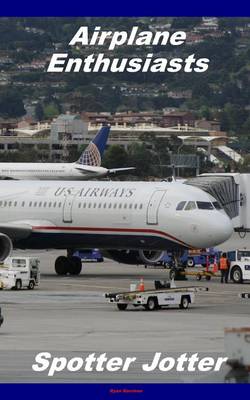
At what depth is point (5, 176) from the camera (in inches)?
5433

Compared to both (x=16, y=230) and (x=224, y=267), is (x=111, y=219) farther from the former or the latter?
(x=224, y=267)

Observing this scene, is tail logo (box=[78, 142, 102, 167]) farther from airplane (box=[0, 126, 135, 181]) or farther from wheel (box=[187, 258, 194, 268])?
wheel (box=[187, 258, 194, 268])

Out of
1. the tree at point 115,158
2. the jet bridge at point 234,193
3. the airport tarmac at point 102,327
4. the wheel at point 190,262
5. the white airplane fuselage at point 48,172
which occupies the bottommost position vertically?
the airport tarmac at point 102,327

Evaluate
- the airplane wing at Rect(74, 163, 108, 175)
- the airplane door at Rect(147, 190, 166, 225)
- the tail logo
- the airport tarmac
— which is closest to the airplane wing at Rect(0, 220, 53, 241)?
the airport tarmac

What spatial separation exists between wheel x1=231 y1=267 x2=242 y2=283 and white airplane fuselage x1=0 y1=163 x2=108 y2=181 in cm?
7944

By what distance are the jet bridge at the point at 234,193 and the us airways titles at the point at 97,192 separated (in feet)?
63.8

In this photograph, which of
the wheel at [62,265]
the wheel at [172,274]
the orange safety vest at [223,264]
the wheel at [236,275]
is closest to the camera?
the wheel at [172,274]

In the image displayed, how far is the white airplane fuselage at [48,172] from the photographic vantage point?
139250 mm

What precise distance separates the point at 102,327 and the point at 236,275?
2090 cm

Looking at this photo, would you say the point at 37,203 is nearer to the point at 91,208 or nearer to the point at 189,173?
the point at 91,208

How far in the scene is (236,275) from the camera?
5972 centimetres

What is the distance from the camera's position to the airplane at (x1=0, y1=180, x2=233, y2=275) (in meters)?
58.1

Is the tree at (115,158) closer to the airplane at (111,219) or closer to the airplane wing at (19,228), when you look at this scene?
the airplane at (111,219)

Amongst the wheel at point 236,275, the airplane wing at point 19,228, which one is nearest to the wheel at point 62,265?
the airplane wing at point 19,228
